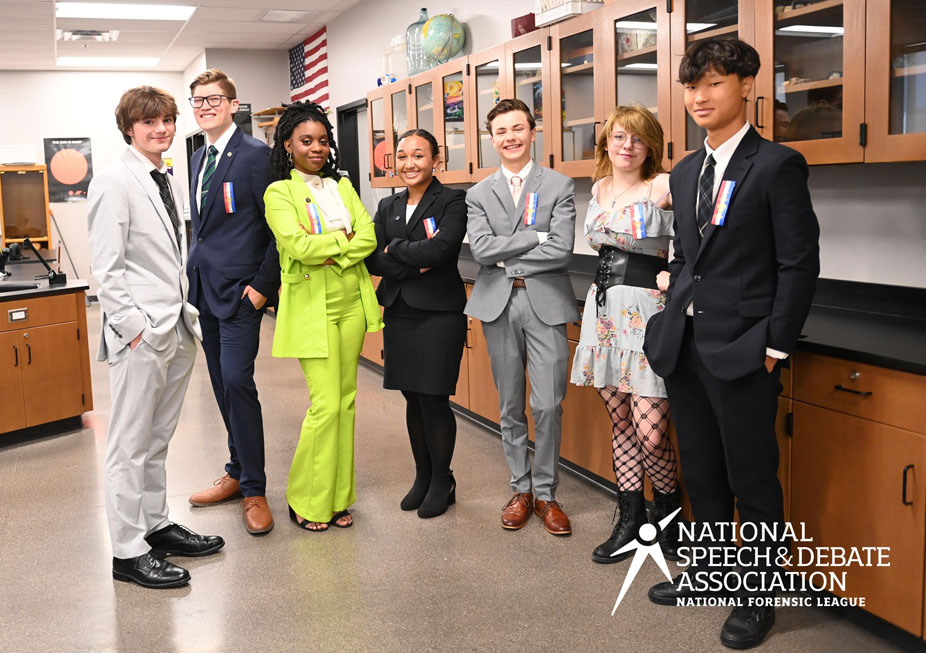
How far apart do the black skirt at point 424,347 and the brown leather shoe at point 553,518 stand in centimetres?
59

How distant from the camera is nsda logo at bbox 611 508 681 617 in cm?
296

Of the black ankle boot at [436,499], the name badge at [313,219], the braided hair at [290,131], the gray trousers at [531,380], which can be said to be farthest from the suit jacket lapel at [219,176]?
the black ankle boot at [436,499]

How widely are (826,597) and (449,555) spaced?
1.29 m

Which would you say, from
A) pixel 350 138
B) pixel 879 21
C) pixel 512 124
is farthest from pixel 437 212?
pixel 350 138

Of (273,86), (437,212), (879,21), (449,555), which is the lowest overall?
(449,555)

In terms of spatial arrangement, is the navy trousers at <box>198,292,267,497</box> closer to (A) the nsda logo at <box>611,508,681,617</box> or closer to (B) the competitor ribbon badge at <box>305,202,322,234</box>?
(B) the competitor ribbon badge at <box>305,202,322,234</box>

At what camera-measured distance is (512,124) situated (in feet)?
10.7

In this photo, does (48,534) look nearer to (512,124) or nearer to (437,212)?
(437,212)

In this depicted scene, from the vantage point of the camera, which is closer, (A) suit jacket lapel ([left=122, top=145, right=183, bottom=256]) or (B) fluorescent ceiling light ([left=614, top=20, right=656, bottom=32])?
(A) suit jacket lapel ([left=122, top=145, right=183, bottom=256])

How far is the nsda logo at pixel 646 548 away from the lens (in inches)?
116

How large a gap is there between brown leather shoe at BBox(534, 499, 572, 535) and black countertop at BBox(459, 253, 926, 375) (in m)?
0.91

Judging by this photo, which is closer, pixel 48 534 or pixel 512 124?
pixel 512 124

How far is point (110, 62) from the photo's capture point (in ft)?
34.8

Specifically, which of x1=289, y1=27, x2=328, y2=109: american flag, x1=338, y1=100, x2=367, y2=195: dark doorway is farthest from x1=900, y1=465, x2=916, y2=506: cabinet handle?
x1=289, y1=27, x2=328, y2=109: american flag
